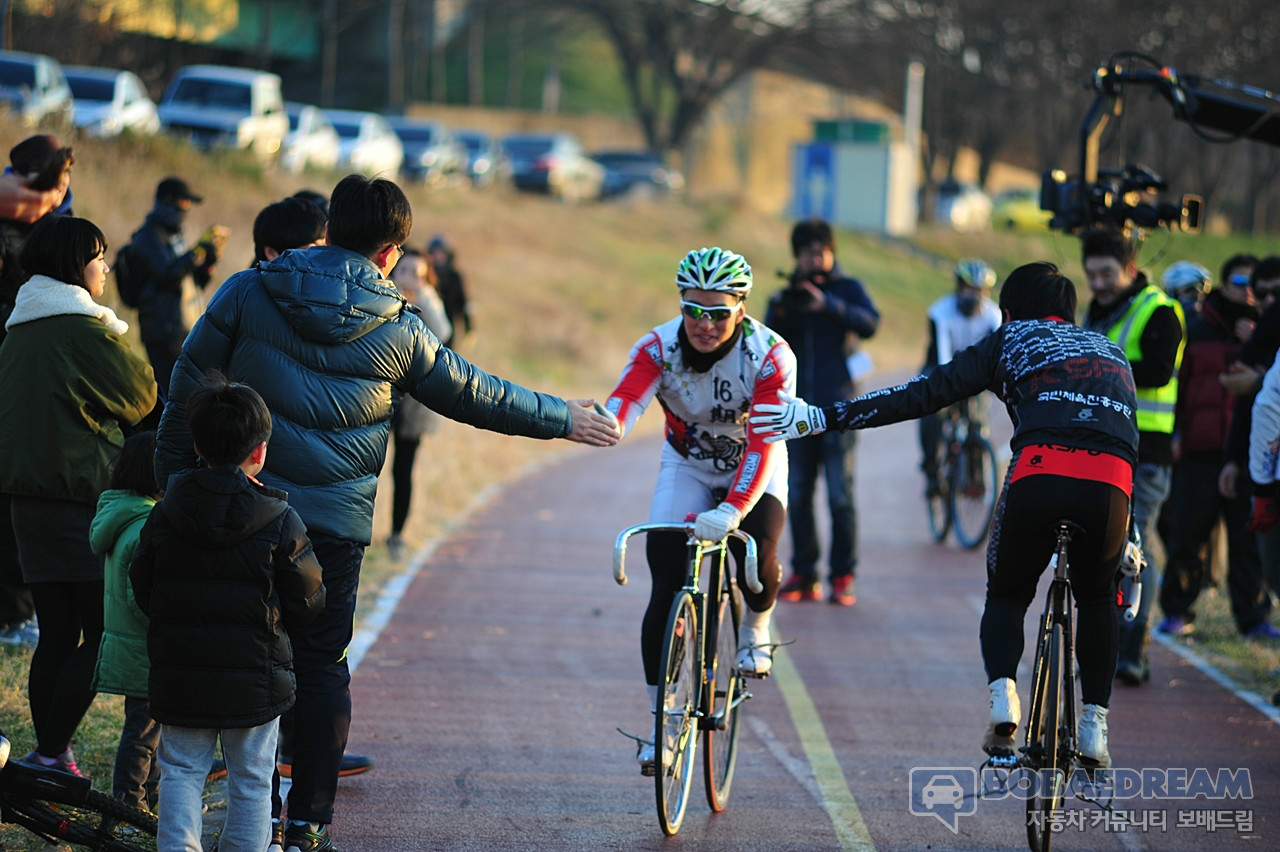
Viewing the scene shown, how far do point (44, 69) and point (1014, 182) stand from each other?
2683 inches

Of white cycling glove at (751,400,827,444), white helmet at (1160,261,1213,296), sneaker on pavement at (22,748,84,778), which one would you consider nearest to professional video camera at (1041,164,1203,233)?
white helmet at (1160,261,1213,296)

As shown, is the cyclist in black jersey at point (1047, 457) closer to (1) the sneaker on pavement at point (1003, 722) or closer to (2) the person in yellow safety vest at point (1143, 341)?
(1) the sneaker on pavement at point (1003, 722)

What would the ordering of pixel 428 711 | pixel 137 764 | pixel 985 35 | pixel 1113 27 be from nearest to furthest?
pixel 137 764, pixel 428 711, pixel 1113 27, pixel 985 35

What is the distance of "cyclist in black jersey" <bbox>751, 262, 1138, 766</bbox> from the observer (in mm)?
5379

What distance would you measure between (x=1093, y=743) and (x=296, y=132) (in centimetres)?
3169

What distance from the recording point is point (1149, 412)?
7.89 metres

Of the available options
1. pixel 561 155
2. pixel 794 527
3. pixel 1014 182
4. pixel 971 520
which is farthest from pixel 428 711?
pixel 1014 182

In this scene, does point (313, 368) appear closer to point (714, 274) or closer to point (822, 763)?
point (714, 274)

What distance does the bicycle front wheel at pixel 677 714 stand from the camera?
Answer: 540cm

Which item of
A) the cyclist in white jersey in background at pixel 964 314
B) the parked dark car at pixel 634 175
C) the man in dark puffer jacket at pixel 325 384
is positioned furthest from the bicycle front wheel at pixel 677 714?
the parked dark car at pixel 634 175

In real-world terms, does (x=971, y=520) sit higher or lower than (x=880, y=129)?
lower

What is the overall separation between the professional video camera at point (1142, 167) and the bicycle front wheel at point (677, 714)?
484 centimetres

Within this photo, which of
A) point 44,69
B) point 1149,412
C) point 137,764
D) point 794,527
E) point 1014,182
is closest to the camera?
point 137,764

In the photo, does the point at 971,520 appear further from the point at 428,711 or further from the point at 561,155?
the point at 561,155
